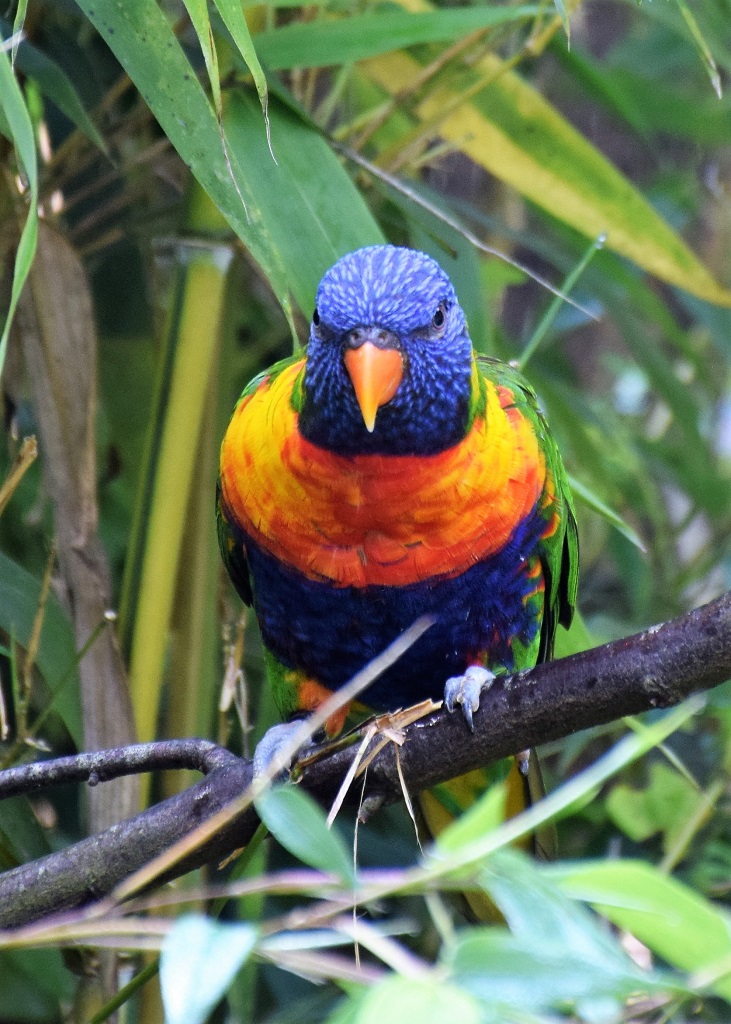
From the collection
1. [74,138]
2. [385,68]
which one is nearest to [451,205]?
[385,68]

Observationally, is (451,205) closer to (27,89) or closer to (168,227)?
(168,227)

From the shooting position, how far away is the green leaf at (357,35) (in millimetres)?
1521

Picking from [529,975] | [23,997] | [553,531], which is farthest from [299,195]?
[23,997]

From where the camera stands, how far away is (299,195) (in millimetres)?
1469

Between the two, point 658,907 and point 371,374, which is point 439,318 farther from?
point 658,907

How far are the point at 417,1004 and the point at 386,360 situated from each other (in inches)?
41.2

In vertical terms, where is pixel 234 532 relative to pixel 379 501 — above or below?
below

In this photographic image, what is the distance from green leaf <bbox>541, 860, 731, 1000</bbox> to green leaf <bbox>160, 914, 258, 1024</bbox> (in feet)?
0.55

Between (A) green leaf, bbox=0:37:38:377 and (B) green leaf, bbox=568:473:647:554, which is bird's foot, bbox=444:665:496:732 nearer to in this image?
(B) green leaf, bbox=568:473:647:554

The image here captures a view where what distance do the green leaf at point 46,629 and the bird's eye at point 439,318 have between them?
666mm

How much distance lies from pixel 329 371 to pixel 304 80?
79 cm

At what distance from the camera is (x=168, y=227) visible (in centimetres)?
214

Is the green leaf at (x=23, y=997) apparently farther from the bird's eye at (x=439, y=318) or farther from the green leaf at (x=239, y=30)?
the green leaf at (x=239, y=30)

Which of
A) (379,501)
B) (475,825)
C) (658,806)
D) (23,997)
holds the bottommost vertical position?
(23,997)
